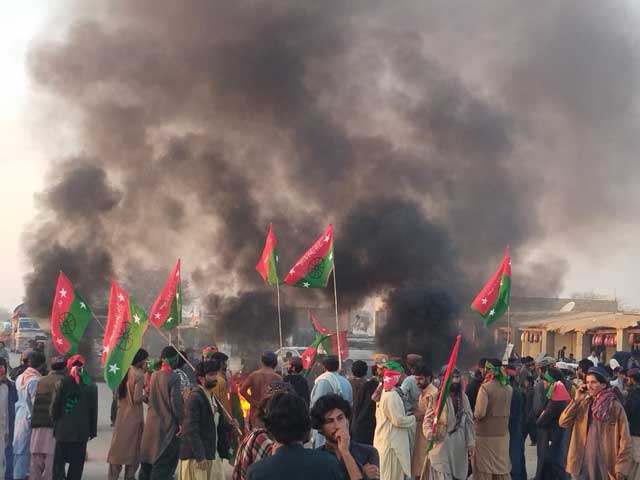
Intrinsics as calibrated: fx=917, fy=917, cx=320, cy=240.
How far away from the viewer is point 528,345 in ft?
103

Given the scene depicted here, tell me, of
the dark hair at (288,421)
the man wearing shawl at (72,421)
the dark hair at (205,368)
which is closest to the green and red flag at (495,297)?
the man wearing shawl at (72,421)

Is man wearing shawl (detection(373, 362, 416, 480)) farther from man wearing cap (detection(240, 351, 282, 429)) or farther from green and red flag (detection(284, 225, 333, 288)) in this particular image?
green and red flag (detection(284, 225, 333, 288))

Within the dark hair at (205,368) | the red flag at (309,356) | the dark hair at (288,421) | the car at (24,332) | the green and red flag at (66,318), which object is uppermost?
the car at (24,332)

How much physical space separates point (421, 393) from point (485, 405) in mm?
715

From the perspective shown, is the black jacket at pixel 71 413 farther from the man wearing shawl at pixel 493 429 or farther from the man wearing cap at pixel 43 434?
the man wearing shawl at pixel 493 429

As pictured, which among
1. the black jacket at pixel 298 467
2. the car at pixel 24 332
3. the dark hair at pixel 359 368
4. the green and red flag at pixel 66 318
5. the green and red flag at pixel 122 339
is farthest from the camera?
the car at pixel 24 332

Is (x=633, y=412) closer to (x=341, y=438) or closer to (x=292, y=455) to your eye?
(x=341, y=438)

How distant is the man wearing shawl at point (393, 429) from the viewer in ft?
26.5

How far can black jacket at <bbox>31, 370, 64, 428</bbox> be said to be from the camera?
8844mm

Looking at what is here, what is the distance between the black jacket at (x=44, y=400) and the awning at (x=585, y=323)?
62.8 feet

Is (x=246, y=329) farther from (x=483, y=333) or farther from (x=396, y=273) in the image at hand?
(x=483, y=333)

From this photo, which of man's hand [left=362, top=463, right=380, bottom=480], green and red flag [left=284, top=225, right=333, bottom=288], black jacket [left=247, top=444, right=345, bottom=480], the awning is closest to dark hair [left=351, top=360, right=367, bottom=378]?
green and red flag [left=284, top=225, right=333, bottom=288]

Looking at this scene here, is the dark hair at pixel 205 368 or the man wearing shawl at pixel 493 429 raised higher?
the dark hair at pixel 205 368

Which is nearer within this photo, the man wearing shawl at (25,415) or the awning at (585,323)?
the man wearing shawl at (25,415)
